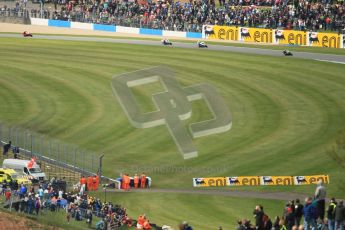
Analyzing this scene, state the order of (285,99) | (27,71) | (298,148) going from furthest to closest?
(27,71), (285,99), (298,148)

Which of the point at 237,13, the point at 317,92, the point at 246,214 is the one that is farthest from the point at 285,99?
the point at 237,13

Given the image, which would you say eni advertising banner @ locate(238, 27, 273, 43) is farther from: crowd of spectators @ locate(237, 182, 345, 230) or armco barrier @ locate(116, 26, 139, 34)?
crowd of spectators @ locate(237, 182, 345, 230)

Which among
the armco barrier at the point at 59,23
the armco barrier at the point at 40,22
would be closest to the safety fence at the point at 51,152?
the armco barrier at the point at 59,23

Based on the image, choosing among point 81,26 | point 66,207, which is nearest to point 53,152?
point 66,207

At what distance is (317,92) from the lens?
71.1 m

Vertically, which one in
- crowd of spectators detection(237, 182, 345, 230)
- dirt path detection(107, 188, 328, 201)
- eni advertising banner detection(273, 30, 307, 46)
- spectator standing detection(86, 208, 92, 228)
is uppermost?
eni advertising banner detection(273, 30, 307, 46)

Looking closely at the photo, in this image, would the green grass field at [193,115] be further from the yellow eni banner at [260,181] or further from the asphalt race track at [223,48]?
the asphalt race track at [223,48]

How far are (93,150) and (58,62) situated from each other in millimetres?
26916

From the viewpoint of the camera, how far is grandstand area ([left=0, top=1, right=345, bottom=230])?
164 feet

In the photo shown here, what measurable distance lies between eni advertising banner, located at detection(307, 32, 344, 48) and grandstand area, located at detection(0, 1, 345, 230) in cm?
86

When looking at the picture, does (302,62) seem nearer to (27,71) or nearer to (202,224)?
(27,71)

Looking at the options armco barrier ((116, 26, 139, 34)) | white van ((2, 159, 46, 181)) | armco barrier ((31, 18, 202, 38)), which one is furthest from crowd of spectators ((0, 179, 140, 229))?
armco barrier ((116, 26, 139, 34))

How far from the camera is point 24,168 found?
5203 cm

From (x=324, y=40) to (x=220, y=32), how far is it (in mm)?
12020
